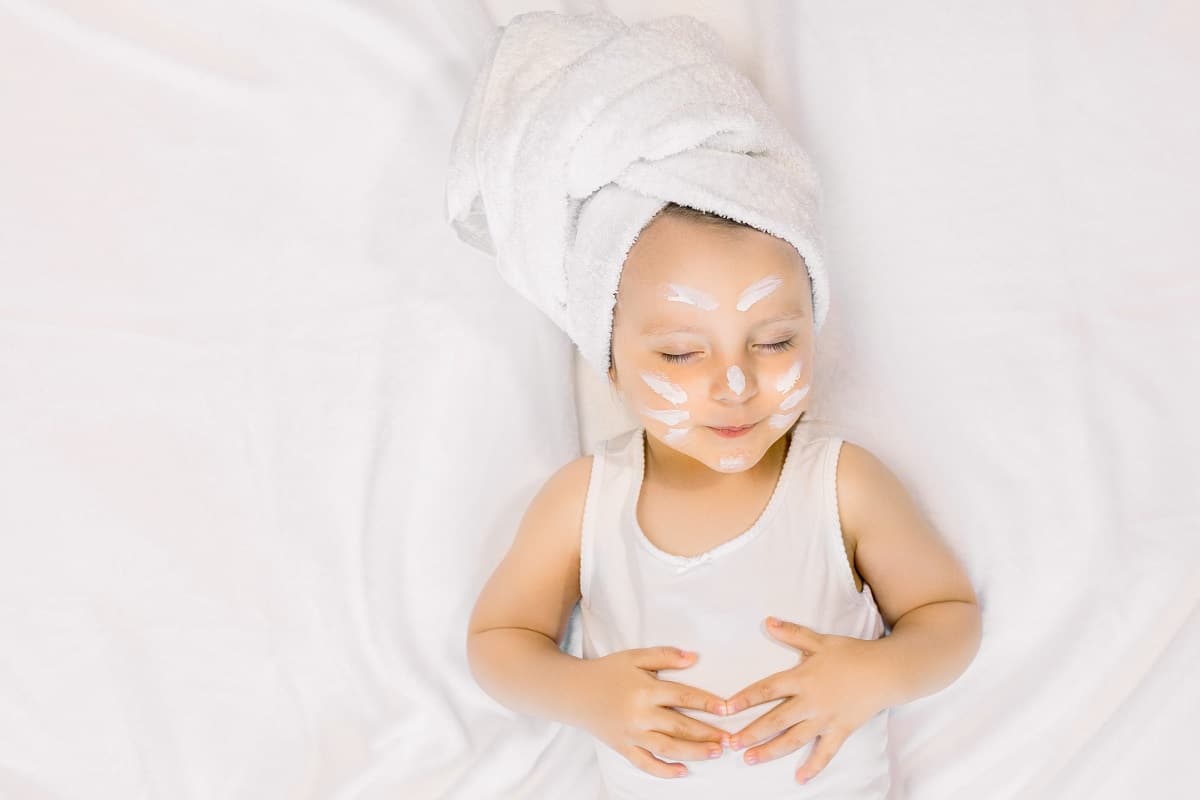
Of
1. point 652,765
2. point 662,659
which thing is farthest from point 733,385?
point 652,765

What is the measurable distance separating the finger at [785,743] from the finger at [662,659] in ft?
0.39

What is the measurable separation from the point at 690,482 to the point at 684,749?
0.31 metres

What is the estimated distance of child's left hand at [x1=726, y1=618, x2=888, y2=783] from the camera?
143 centimetres

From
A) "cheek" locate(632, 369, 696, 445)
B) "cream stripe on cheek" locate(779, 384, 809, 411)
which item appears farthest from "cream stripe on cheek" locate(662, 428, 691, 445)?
"cream stripe on cheek" locate(779, 384, 809, 411)

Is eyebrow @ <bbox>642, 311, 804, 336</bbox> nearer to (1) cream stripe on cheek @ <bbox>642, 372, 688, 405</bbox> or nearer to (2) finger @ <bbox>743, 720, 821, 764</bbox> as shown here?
(1) cream stripe on cheek @ <bbox>642, 372, 688, 405</bbox>

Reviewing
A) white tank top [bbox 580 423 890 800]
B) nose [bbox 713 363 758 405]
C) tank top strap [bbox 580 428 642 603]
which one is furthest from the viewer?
tank top strap [bbox 580 428 642 603]

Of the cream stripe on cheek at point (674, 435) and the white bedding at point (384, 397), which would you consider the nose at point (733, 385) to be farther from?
the white bedding at point (384, 397)

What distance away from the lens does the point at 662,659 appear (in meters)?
1.47

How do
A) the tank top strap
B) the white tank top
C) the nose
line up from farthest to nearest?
the tank top strap < the white tank top < the nose

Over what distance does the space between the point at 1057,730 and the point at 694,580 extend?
0.47 metres

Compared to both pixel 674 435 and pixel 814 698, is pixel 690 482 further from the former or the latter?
pixel 814 698

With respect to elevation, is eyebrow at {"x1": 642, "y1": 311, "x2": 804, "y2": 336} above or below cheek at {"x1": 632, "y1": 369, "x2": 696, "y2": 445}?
above

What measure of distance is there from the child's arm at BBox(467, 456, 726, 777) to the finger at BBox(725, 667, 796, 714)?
2cm

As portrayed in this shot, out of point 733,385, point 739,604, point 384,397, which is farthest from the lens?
point 384,397
